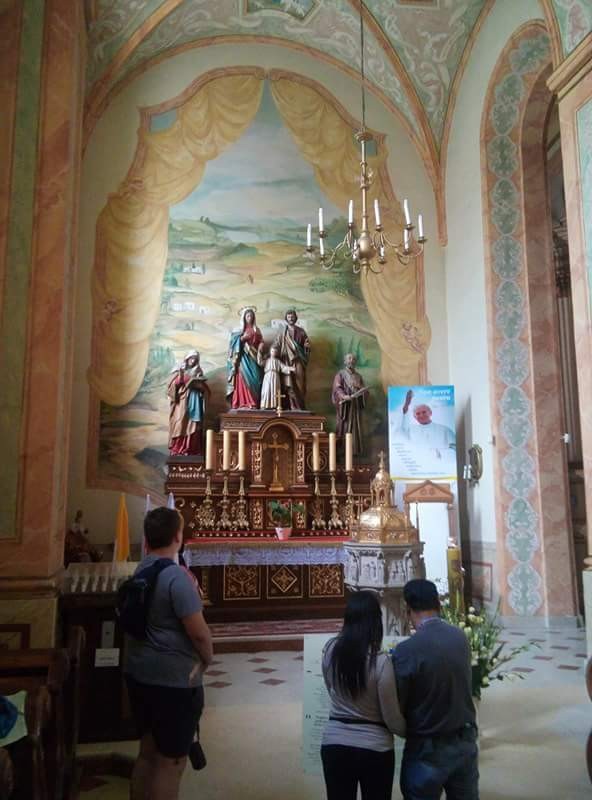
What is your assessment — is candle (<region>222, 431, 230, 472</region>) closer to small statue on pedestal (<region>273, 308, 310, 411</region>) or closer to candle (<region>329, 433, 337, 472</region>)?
small statue on pedestal (<region>273, 308, 310, 411</region>)

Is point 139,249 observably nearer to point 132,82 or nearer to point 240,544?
point 132,82

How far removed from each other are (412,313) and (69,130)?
26.0 ft

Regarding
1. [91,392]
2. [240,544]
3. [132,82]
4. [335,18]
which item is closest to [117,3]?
[132,82]

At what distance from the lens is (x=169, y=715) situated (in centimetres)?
306

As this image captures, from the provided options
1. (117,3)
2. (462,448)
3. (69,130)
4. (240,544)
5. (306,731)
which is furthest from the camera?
(462,448)

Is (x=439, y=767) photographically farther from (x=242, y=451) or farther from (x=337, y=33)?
(x=337, y=33)

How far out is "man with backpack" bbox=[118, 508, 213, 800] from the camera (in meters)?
3.07

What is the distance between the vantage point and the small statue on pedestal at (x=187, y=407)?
10.7 metres

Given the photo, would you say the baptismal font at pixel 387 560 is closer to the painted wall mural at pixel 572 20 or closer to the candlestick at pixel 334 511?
the candlestick at pixel 334 511

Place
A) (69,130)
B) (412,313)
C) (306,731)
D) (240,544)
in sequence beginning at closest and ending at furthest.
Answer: (306,731) → (69,130) → (240,544) → (412,313)

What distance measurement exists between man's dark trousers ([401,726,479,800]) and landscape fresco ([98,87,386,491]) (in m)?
8.72

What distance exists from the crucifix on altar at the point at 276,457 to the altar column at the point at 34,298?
200 inches

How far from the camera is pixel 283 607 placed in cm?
984

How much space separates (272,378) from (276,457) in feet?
4.05
